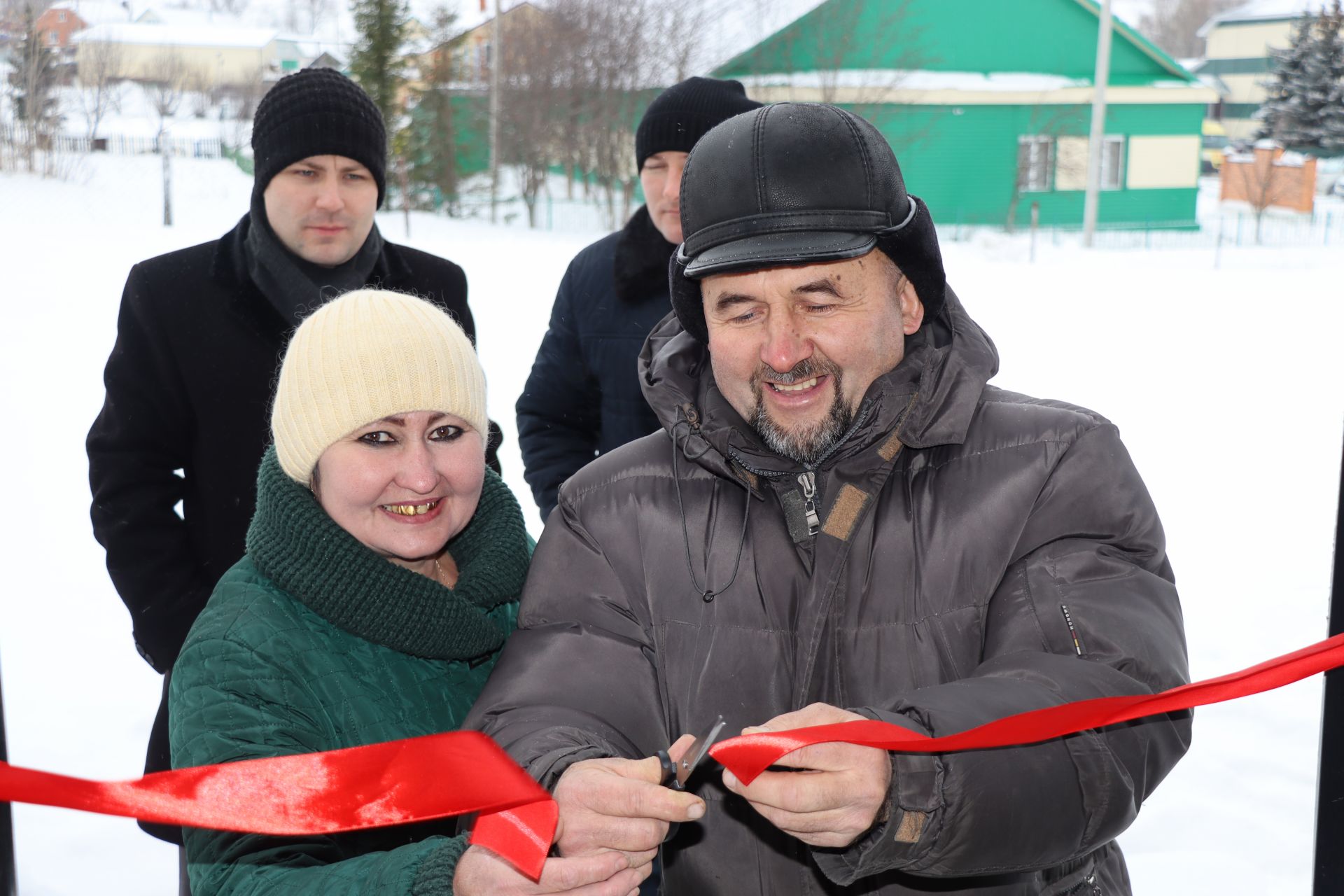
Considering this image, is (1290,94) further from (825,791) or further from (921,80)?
(825,791)

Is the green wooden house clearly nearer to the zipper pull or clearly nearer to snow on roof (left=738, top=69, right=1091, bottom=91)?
snow on roof (left=738, top=69, right=1091, bottom=91)

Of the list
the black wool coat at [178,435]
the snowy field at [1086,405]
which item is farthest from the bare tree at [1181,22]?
the black wool coat at [178,435]

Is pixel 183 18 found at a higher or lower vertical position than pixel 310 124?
higher

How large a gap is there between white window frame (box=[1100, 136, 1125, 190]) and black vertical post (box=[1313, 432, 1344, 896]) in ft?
84.9

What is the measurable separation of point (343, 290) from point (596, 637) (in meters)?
1.47

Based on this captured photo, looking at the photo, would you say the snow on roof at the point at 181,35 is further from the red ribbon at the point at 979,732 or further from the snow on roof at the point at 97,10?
the red ribbon at the point at 979,732

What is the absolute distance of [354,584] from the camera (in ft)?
6.53

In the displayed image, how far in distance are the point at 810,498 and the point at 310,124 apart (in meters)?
1.84

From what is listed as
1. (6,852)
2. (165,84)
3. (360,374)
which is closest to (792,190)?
(360,374)

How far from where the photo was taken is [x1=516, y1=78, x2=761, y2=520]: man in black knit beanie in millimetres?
3719

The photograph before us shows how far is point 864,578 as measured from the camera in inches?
76.2

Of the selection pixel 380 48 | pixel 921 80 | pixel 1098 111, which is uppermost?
pixel 380 48

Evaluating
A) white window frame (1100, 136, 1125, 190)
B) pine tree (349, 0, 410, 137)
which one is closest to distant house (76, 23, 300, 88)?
pine tree (349, 0, 410, 137)

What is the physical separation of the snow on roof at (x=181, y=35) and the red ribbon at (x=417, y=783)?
1030 cm
